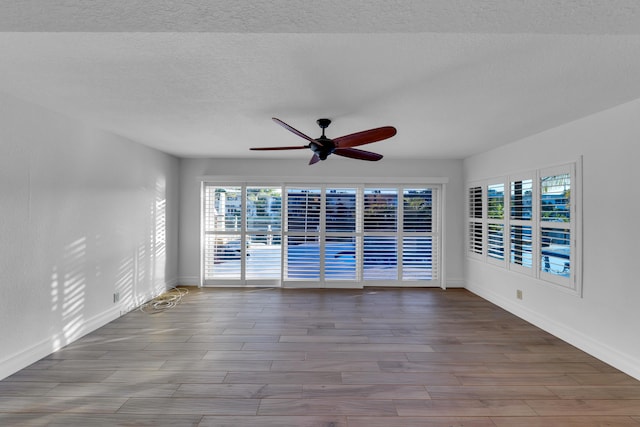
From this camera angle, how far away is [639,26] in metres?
1.22

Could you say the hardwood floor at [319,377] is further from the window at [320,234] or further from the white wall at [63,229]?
the window at [320,234]

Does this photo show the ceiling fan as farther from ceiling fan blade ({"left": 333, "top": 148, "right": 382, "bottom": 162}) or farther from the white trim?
the white trim

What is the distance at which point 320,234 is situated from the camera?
538 centimetres

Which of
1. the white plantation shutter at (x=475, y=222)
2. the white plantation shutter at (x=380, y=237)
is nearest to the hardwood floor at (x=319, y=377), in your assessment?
the white plantation shutter at (x=475, y=222)

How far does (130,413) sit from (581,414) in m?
3.04

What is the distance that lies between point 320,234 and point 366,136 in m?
2.95

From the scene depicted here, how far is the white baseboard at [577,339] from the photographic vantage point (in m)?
2.60

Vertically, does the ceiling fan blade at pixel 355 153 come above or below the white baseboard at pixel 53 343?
above

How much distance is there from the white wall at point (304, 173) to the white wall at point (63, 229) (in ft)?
3.07

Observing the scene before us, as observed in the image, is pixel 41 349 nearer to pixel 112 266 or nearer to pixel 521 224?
pixel 112 266

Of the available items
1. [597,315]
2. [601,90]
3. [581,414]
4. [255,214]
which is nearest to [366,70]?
[601,90]

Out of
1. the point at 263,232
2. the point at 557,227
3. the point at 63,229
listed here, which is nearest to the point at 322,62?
the point at 63,229

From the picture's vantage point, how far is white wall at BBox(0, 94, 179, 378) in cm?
251

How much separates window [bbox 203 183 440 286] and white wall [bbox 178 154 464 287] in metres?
0.20
